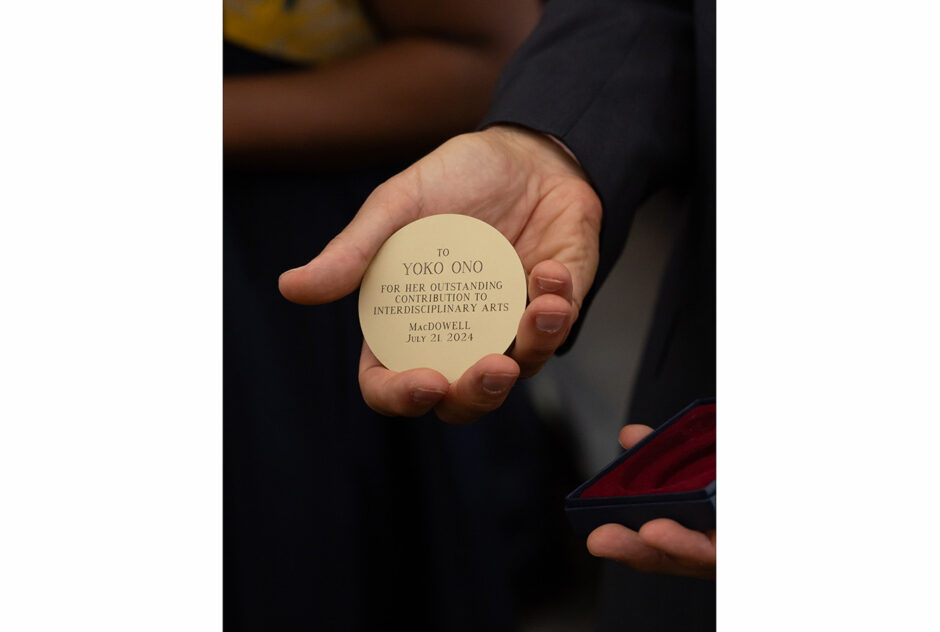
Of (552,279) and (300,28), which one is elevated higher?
(300,28)

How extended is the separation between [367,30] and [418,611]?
626 millimetres

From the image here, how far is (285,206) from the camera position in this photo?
1.02m

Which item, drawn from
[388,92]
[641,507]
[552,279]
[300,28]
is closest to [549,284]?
[552,279]

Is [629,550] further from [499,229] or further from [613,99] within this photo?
[613,99]

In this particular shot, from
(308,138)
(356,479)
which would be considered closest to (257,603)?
(356,479)

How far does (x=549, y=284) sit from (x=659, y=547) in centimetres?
25

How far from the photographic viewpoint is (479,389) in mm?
843

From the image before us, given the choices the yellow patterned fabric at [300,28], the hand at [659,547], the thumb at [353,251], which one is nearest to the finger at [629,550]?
the hand at [659,547]

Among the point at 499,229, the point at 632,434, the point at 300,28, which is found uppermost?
the point at 300,28

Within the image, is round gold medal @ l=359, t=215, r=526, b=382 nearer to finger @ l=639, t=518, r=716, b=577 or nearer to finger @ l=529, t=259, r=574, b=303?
finger @ l=529, t=259, r=574, b=303

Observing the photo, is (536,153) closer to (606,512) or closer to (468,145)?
(468,145)

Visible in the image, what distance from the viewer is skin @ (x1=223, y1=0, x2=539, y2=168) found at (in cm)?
98

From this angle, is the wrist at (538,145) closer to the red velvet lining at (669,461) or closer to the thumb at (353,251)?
the thumb at (353,251)

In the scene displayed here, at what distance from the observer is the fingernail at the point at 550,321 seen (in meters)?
0.82
